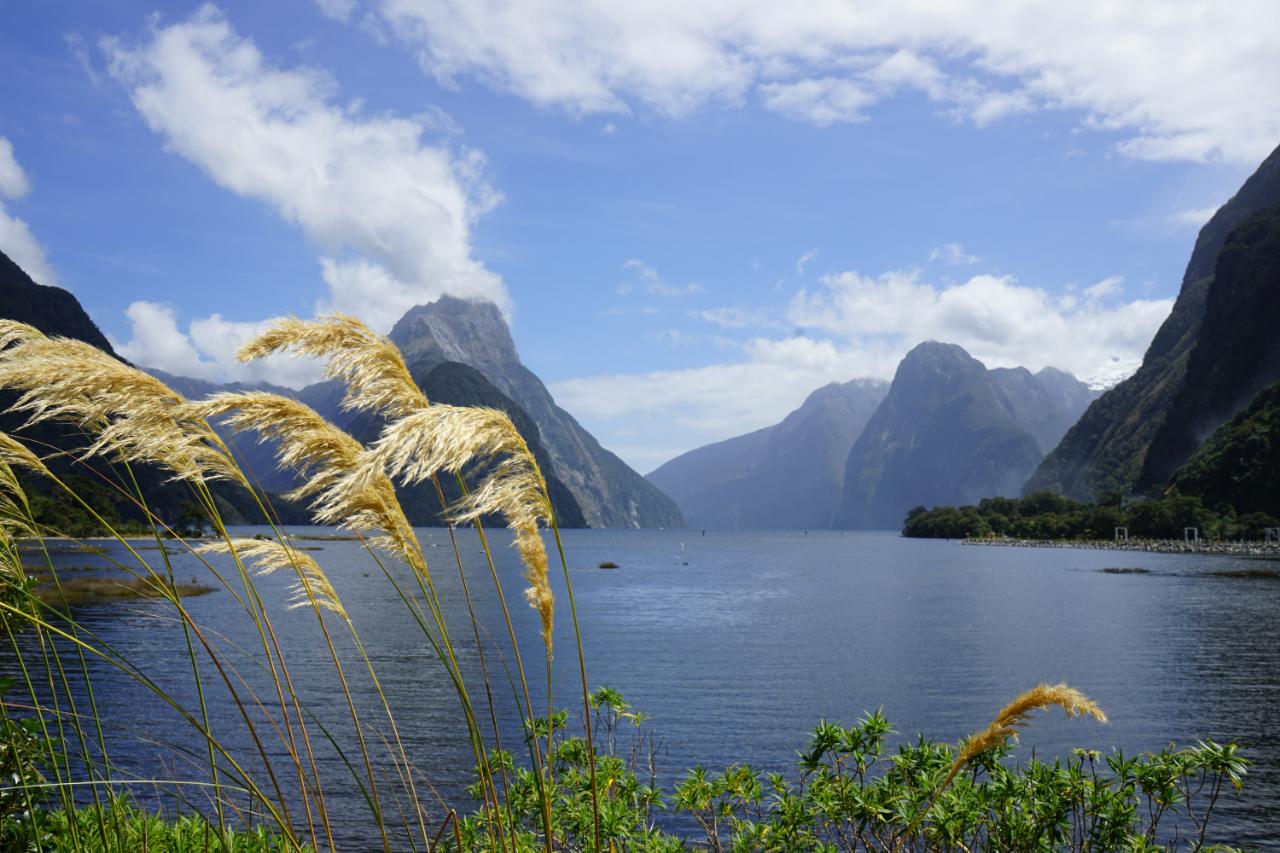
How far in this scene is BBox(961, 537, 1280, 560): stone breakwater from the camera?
120125mm

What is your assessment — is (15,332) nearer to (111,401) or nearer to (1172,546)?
(111,401)

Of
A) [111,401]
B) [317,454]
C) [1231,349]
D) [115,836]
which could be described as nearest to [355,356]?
[317,454]

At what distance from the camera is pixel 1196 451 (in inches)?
6658

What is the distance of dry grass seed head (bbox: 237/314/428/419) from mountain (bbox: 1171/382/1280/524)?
161 metres

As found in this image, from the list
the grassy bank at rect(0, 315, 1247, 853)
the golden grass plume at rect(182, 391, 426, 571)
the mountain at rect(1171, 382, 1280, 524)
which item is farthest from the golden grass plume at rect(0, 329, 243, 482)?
the mountain at rect(1171, 382, 1280, 524)

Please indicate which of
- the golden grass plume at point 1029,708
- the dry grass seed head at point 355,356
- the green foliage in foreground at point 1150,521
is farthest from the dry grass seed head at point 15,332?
the green foliage in foreground at point 1150,521

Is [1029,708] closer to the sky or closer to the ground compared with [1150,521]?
closer to the sky

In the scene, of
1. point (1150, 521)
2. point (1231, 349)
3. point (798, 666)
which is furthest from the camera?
point (1231, 349)

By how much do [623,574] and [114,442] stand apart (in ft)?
356

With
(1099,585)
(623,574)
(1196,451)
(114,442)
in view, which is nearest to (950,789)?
(114,442)

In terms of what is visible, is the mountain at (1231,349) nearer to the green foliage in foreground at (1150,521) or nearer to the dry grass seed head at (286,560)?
the green foliage in foreground at (1150,521)

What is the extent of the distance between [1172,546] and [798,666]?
124m

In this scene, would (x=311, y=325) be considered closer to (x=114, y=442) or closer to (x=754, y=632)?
(x=114, y=442)

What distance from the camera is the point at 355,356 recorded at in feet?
14.0
